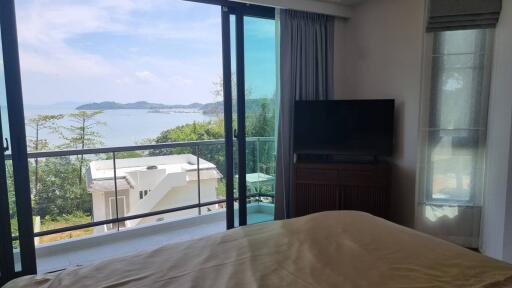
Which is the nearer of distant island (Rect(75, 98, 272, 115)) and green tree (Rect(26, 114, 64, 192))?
green tree (Rect(26, 114, 64, 192))

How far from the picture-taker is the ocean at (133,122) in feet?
12.9

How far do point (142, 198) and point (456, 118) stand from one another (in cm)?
346

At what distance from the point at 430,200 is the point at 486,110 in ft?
3.05

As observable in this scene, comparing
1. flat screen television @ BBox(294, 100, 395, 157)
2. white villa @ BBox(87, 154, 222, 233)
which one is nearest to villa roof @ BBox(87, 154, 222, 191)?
white villa @ BBox(87, 154, 222, 233)

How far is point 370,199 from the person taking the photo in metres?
3.40

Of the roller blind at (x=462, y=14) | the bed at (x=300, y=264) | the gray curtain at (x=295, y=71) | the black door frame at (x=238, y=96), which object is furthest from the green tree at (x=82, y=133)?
the roller blind at (x=462, y=14)

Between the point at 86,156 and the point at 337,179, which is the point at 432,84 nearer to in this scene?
the point at 337,179

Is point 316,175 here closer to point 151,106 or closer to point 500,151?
point 500,151

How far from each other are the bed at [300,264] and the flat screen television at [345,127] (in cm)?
186

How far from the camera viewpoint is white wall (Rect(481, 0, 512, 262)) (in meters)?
2.61

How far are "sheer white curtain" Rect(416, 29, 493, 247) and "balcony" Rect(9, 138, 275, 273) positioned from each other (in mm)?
1545

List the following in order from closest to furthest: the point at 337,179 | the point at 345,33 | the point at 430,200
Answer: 1. the point at 430,200
2. the point at 337,179
3. the point at 345,33

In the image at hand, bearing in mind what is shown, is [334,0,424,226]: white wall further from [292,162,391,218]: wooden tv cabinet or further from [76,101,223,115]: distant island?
[76,101,223,115]: distant island

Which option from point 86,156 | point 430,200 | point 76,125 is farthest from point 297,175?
point 76,125
